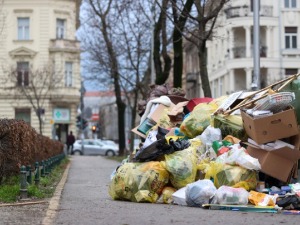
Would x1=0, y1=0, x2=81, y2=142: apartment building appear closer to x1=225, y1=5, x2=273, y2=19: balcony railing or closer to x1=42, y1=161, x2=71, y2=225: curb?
x1=225, y1=5, x2=273, y2=19: balcony railing

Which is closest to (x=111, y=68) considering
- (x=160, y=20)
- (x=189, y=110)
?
(x=160, y=20)

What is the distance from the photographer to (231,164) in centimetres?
990

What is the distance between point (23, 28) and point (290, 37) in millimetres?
23416

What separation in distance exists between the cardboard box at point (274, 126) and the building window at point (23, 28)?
1804 inches

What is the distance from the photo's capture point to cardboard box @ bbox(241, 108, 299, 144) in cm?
1009

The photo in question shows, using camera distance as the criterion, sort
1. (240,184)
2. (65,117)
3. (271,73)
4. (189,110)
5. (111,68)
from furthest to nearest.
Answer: (65,117) → (271,73) → (111,68) → (189,110) → (240,184)

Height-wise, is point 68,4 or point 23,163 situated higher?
point 68,4

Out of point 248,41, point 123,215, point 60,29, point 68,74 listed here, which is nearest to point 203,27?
point 123,215

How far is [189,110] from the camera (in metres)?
13.9

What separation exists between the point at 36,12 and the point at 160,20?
27.9 m

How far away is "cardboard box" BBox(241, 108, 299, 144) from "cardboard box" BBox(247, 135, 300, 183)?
9.4 inches

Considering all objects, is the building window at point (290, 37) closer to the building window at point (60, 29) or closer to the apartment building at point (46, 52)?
the apartment building at point (46, 52)

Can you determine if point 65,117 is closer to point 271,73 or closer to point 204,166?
point 271,73

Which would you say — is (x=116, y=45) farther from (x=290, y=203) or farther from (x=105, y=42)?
(x=290, y=203)
